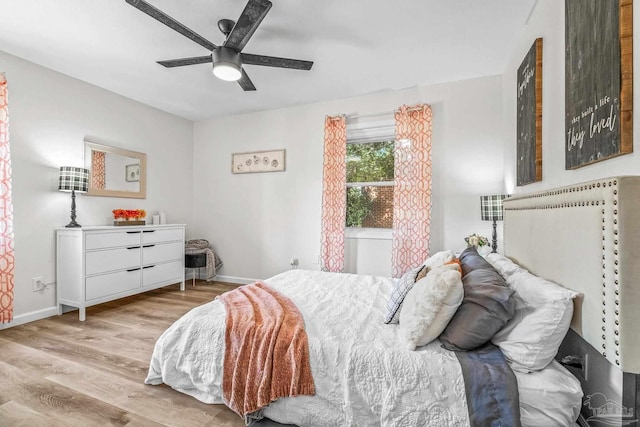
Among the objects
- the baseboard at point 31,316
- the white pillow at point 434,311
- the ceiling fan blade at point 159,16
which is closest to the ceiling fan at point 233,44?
the ceiling fan blade at point 159,16

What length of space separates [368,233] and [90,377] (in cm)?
293

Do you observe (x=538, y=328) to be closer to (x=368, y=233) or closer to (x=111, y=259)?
(x=368, y=233)

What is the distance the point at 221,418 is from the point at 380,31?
291cm

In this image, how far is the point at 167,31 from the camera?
94.8 inches

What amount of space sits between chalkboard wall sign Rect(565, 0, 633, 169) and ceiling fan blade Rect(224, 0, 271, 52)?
1591 millimetres

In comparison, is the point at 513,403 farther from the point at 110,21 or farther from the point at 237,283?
the point at 237,283

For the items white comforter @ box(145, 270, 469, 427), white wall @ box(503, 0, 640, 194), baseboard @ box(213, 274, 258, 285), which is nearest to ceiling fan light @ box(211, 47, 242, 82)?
white comforter @ box(145, 270, 469, 427)

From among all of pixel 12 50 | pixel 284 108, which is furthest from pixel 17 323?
pixel 284 108

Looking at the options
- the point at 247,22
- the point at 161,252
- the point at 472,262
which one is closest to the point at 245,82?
the point at 247,22

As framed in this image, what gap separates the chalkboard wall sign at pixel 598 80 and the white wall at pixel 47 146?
171 inches

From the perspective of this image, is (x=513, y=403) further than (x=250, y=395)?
No

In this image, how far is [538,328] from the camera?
3.92 feet

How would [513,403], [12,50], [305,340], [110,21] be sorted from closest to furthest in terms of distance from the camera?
[513,403]
[305,340]
[110,21]
[12,50]

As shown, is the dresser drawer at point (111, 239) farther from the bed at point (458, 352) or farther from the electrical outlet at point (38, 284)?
the bed at point (458, 352)
